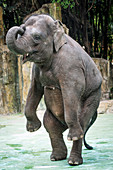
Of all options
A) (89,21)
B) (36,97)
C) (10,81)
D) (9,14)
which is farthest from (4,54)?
(36,97)

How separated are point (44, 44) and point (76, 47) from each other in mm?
391

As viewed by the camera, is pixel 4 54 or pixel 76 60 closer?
pixel 76 60

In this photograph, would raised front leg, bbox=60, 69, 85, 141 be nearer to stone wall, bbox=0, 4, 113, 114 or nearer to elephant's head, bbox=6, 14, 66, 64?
elephant's head, bbox=6, 14, 66, 64

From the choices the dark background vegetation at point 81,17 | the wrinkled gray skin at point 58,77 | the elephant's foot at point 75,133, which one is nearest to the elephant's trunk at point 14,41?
the wrinkled gray skin at point 58,77

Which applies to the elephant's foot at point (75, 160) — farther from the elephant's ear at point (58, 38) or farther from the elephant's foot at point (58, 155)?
the elephant's ear at point (58, 38)

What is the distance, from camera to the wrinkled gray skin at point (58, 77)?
3.30 metres

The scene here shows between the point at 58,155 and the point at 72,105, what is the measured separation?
72 centimetres

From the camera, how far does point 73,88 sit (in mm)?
3363

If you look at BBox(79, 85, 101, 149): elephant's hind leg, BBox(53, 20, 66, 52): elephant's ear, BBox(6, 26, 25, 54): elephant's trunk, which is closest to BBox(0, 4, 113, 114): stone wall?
BBox(79, 85, 101, 149): elephant's hind leg

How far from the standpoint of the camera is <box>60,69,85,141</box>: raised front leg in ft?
10.9

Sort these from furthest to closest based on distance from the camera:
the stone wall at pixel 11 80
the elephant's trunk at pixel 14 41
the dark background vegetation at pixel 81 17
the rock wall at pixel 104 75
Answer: the dark background vegetation at pixel 81 17
the rock wall at pixel 104 75
the stone wall at pixel 11 80
the elephant's trunk at pixel 14 41

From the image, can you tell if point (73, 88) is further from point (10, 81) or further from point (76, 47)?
point (10, 81)

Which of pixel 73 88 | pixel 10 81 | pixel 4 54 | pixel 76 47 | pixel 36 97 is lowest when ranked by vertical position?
pixel 10 81

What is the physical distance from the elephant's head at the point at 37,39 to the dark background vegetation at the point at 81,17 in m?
8.98
